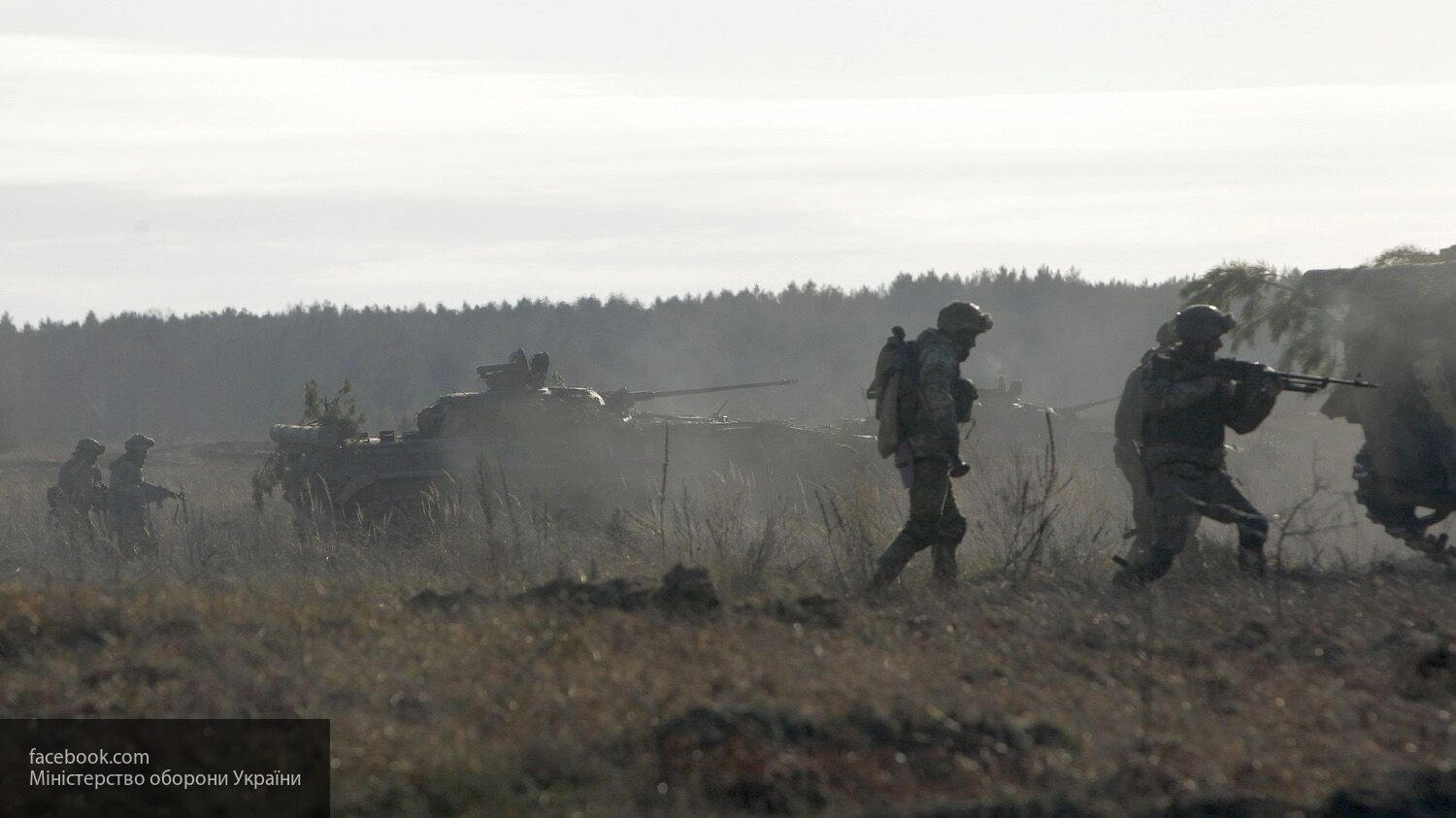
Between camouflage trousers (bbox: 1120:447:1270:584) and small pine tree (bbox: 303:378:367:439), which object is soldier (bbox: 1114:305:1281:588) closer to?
camouflage trousers (bbox: 1120:447:1270:584)

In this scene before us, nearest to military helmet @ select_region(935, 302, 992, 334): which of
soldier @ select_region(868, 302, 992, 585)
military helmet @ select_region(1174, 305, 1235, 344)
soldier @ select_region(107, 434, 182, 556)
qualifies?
soldier @ select_region(868, 302, 992, 585)

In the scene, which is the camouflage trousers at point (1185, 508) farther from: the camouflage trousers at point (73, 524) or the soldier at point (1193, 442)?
the camouflage trousers at point (73, 524)

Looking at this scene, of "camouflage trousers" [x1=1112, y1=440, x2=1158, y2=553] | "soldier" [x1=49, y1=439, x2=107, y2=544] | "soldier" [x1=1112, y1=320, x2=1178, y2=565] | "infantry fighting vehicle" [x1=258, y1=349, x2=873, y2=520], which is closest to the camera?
"soldier" [x1=1112, y1=320, x2=1178, y2=565]

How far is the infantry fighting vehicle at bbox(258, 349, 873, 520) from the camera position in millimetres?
16141

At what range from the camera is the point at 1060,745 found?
538 centimetres

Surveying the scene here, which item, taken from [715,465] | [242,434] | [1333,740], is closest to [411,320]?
[242,434]

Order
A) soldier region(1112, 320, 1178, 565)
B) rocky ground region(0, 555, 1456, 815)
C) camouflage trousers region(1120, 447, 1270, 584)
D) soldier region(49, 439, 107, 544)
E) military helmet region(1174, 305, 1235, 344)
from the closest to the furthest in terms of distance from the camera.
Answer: rocky ground region(0, 555, 1456, 815) < camouflage trousers region(1120, 447, 1270, 584) < military helmet region(1174, 305, 1235, 344) < soldier region(1112, 320, 1178, 565) < soldier region(49, 439, 107, 544)

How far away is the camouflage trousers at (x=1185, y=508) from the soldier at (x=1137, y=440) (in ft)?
0.47

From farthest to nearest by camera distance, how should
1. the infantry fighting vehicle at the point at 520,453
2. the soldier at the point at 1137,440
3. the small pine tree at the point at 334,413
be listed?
the small pine tree at the point at 334,413 < the infantry fighting vehicle at the point at 520,453 < the soldier at the point at 1137,440

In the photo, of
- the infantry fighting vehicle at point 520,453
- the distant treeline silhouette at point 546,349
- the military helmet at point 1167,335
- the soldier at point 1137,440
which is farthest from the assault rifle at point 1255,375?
the distant treeline silhouette at point 546,349

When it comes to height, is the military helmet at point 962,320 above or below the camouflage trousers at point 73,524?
above

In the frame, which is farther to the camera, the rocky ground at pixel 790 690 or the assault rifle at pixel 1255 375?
the assault rifle at pixel 1255 375

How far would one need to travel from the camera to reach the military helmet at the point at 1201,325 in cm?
928

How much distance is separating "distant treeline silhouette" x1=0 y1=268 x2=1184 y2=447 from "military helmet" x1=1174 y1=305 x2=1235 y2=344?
137ft
